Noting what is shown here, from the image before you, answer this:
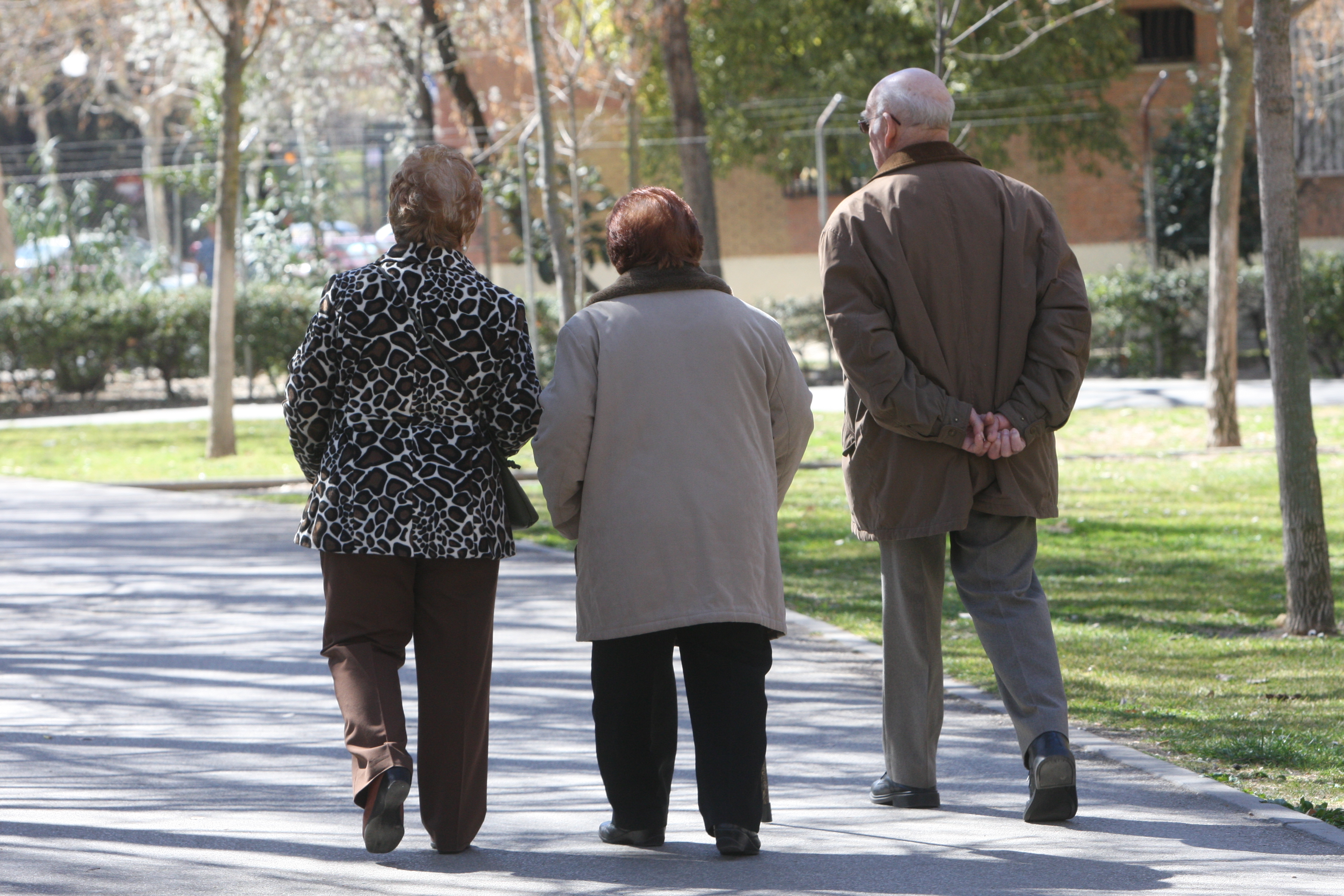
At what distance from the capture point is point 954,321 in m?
4.26

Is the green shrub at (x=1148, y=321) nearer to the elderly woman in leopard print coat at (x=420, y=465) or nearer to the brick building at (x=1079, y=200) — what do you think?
the brick building at (x=1079, y=200)

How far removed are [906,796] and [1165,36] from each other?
102 ft

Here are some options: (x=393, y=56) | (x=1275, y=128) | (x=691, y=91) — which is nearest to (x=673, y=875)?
(x=1275, y=128)

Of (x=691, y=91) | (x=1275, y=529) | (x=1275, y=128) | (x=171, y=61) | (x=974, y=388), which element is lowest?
(x=1275, y=529)

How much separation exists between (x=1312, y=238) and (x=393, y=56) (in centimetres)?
1733

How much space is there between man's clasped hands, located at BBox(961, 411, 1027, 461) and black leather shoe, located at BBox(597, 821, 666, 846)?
1268 millimetres

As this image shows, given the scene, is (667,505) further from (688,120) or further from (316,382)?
(688,120)

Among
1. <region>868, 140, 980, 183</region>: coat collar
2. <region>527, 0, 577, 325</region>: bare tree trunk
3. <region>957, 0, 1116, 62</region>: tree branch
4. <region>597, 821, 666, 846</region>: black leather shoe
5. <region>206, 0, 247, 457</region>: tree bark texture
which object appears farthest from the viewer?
<region>957, 0, 1116, 62</region>: tree branch

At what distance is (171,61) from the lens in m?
35.7

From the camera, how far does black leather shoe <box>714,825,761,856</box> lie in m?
3.97

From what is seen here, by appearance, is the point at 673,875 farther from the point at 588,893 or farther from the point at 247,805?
the point at 247,805

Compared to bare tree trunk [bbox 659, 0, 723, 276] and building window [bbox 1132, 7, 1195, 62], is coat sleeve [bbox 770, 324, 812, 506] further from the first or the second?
building window [bbox 1132, 7, 1195, 62]

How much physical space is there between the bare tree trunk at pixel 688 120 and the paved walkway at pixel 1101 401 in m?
2.32

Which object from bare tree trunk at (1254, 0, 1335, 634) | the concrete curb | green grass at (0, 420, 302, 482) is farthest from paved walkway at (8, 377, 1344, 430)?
the concrete curb
